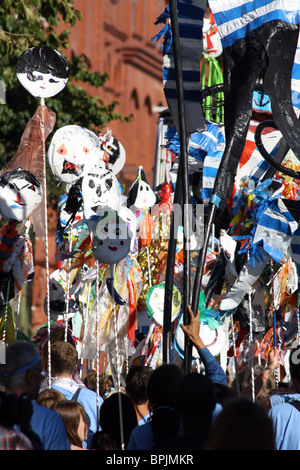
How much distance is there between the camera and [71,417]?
3832 millimetres

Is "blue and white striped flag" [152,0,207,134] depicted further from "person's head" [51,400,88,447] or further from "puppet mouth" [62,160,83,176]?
"puppet mouth" [62,160,83,176]

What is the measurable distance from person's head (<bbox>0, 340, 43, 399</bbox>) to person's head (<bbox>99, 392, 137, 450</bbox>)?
0.61 meters

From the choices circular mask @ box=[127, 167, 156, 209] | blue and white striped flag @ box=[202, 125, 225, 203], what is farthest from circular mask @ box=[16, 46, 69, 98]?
circular mask @ box=[127, 167, 156, 209]

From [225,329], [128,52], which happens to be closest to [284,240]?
[225,329]

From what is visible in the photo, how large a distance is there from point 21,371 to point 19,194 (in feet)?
8.06

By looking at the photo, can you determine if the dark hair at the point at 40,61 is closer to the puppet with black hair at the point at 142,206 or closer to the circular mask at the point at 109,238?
the circular mask at the point at 109,238

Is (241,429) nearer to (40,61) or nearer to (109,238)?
(109,238)

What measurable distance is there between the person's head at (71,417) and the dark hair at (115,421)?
18 centimetres

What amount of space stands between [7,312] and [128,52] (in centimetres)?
2779

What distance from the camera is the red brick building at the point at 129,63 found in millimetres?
28672

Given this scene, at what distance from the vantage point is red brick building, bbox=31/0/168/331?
94.1ft
